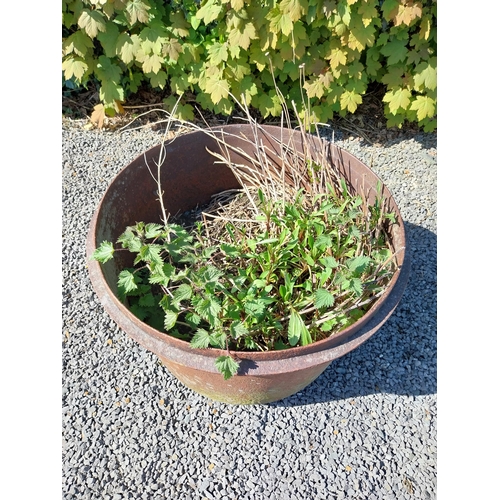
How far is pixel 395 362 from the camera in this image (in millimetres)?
2225

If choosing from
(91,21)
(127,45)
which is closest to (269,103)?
(127,45)

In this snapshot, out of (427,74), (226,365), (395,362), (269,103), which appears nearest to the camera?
(226,365)

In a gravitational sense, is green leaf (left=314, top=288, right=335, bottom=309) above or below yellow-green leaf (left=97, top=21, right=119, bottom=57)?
below

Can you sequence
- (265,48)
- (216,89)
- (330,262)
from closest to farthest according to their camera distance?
(330,262) < (265,48) < (216,89)

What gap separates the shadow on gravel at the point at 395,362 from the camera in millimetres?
2133

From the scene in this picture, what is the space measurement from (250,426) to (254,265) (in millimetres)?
734

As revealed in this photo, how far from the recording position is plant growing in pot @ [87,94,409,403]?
1.54m

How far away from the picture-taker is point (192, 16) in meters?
2.66

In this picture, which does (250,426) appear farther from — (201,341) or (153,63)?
(153,63)

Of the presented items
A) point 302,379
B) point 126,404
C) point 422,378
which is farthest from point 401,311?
point 126,404

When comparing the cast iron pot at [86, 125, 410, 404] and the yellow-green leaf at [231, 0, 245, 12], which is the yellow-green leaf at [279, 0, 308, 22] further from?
the cast iron pot at [86, 125, 410, 404]

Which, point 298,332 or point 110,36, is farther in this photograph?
point 110,36

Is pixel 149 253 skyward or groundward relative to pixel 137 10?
groundward

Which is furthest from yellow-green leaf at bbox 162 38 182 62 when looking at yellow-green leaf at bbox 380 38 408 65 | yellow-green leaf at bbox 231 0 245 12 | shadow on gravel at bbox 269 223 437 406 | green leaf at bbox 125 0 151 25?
shadow on gravel at bbox 269 223 437 406
